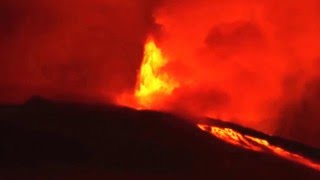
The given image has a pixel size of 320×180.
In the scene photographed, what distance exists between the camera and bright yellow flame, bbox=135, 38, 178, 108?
132 ft

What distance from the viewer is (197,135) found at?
3144 cm

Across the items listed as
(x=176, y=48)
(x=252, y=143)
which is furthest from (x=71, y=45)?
(x=252, y=143)

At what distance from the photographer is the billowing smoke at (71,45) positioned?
4306cm

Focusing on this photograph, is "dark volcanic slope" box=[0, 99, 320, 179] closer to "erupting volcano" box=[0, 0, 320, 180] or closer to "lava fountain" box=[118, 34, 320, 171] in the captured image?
"erupting volcano" box=[0, 0, 320, 180]

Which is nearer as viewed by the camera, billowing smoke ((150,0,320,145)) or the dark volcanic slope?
the dark volcanic slope

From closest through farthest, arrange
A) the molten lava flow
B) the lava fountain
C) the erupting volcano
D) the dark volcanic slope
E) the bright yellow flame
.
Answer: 1. the dark volcanic slope
2. the molten lava flow
3. the lava fountain
4. the bright yellow flame
5. the erupting volcano

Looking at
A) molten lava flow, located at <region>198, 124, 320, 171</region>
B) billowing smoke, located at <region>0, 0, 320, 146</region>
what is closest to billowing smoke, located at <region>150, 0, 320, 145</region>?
billowing smoke, located at <region>0, 0, 320, 146</region>

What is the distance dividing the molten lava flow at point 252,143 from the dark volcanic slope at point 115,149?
0.82 meters

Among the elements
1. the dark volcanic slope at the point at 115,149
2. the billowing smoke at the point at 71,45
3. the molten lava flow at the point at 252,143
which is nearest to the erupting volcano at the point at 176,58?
the billowing smoke at the point at 71,45

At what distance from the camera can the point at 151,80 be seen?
132 ft

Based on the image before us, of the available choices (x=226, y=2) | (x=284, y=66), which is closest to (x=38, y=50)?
(x=226, y=2)

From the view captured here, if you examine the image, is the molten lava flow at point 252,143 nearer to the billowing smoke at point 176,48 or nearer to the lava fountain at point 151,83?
the lava fountain at point 151,83

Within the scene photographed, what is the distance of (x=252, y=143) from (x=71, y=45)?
1480 centimetres

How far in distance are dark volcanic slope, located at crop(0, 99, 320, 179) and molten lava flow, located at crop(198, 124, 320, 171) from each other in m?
0.82
